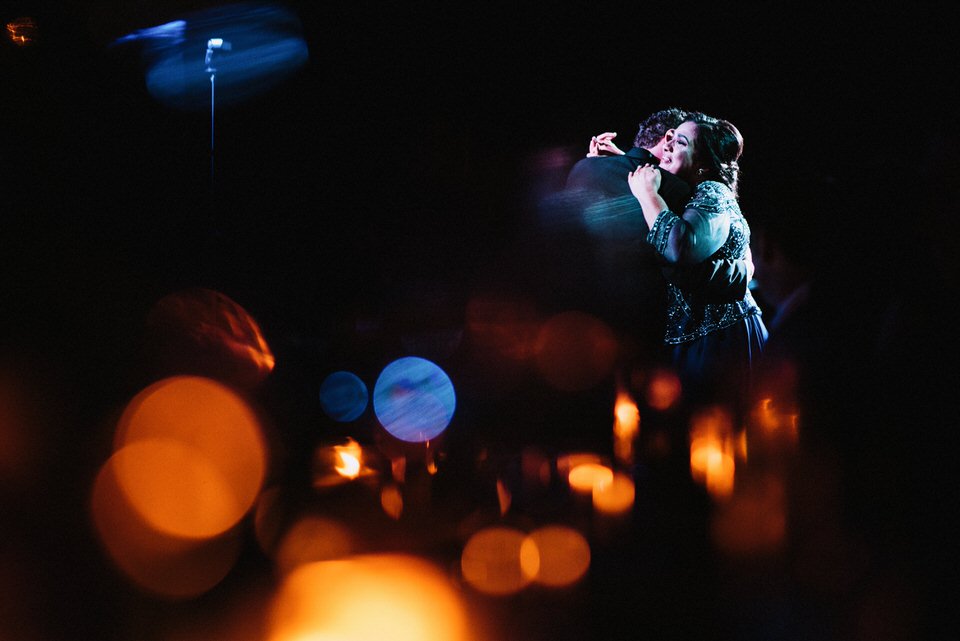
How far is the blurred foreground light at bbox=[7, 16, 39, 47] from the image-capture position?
2.53 m

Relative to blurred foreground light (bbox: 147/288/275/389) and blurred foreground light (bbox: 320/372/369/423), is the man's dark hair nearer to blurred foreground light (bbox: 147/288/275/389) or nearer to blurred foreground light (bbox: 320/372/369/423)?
blurred foreground light (bbox: 320/372/369/423)

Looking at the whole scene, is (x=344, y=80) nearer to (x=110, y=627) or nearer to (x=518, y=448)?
(x=518, y=448)

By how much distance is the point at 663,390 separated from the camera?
2814 mm

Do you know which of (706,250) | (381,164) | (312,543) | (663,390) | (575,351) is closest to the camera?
(312,543)

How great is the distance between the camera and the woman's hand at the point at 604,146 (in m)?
2.92

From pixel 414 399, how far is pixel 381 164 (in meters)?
1.18

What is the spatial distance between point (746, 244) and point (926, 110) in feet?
2.92

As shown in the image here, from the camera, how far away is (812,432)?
2.21 m

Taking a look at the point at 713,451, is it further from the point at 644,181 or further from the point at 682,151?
the point at 682,151

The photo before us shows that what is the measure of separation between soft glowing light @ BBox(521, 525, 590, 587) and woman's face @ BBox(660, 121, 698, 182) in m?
1.56

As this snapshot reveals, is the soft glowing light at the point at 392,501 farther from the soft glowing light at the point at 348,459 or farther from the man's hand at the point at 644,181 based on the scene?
the man's hand at the point at 644,181

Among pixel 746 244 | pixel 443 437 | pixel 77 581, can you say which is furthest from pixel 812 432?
pixel 77 581

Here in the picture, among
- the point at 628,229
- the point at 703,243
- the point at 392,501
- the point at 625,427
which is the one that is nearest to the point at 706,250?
the point at 703,243

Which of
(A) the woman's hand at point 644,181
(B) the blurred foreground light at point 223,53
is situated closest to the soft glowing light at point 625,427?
(A) the woman's hand at point 644,181
